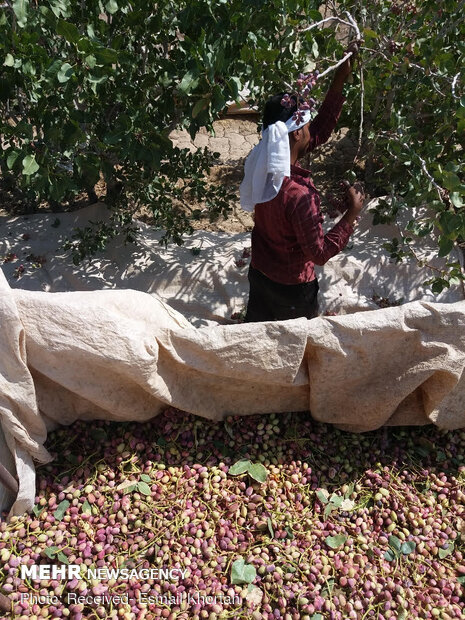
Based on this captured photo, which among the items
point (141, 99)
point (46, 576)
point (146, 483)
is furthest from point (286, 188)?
point (46, 576)

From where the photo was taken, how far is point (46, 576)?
6.01ft

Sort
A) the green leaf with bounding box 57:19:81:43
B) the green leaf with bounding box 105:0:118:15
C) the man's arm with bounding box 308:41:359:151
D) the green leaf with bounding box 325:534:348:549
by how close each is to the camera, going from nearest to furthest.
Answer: the green leaf with bounding box 57:19:81:43 < the green leaf with bounding box 325:534:348:549 < the green leaf with bounding box 105:0:118:15 < the man's arm with bounding box 308:41:359:151

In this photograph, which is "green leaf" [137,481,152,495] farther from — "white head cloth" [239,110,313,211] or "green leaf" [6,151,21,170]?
"green leaf" [6,151,21,170]

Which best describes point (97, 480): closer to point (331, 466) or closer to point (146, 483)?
point (146, 483)

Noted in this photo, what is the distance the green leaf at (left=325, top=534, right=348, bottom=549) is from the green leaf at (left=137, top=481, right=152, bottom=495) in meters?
0.74

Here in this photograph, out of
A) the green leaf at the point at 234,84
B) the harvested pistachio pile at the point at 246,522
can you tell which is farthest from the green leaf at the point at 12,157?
the harvested pistachio pile at the point at 246,522

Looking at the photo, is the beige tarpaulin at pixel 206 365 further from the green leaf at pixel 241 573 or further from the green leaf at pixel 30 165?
the green leaf at pixel 241 573

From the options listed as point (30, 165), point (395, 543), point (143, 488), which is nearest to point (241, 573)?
point (143, 488)

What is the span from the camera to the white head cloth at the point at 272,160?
6.15ft

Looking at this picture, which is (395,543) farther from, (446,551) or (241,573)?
(241,573)

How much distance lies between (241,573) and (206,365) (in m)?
0.79

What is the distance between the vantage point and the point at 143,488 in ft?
6.74

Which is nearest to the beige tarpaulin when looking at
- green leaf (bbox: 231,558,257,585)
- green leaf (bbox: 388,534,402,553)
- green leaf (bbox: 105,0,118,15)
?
green leaf (bbox: 388,534,402,553)

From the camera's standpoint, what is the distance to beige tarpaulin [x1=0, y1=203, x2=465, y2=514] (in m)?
1.92
